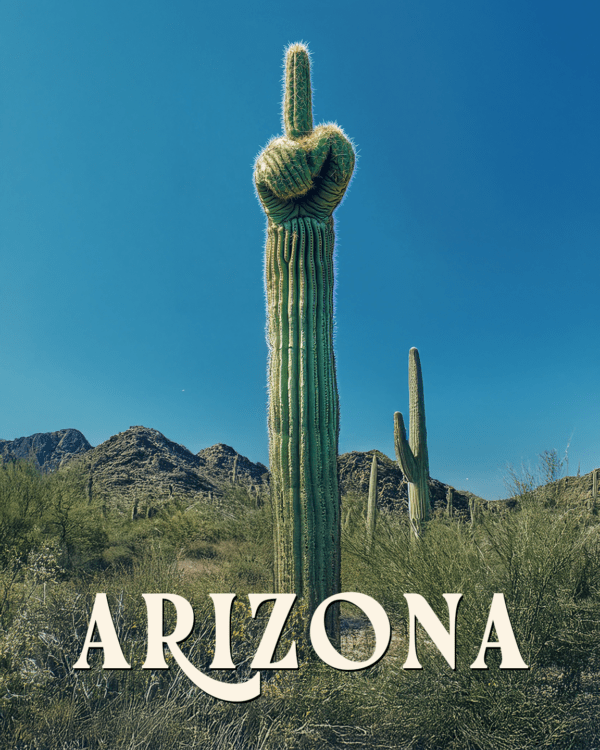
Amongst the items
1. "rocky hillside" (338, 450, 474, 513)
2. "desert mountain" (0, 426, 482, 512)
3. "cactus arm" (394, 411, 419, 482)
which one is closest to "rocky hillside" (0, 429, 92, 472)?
"desert mountain" (0, 426, 482, 512)

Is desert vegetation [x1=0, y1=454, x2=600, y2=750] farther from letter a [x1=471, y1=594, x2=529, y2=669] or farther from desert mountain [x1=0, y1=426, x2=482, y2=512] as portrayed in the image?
desert mountain [x1=0, y1=426, x2=482, y2=512]

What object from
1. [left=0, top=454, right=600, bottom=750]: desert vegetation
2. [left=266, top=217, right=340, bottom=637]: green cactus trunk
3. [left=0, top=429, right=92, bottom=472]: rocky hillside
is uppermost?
[left=0, top=429, right=92, bottom=472]: rocky hillside

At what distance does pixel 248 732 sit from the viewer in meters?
3.81

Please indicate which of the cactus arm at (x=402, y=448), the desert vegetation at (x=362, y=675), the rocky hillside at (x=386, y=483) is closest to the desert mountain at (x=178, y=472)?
the rocky hillside at (x=386, y=483)

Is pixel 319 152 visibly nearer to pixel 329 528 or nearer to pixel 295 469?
pixel 295 469

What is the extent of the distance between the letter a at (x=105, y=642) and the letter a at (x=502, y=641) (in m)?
2.75

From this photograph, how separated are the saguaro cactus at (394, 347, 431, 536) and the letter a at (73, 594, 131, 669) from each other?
713 cm

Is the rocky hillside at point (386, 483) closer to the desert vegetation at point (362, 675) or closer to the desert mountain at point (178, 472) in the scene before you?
the desert mountain at point (178, 472)

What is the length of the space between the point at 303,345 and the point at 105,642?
339cm

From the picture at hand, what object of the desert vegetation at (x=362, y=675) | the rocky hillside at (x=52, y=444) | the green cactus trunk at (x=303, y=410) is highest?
the rocky hillside at (x=52, y=444)

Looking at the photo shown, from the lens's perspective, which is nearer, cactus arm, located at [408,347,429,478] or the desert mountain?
cactus arm, located at [408,347,429,478]

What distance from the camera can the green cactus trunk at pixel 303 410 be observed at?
525 centimetres

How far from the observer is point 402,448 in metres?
10.5

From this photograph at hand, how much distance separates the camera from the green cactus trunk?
5.25 m
